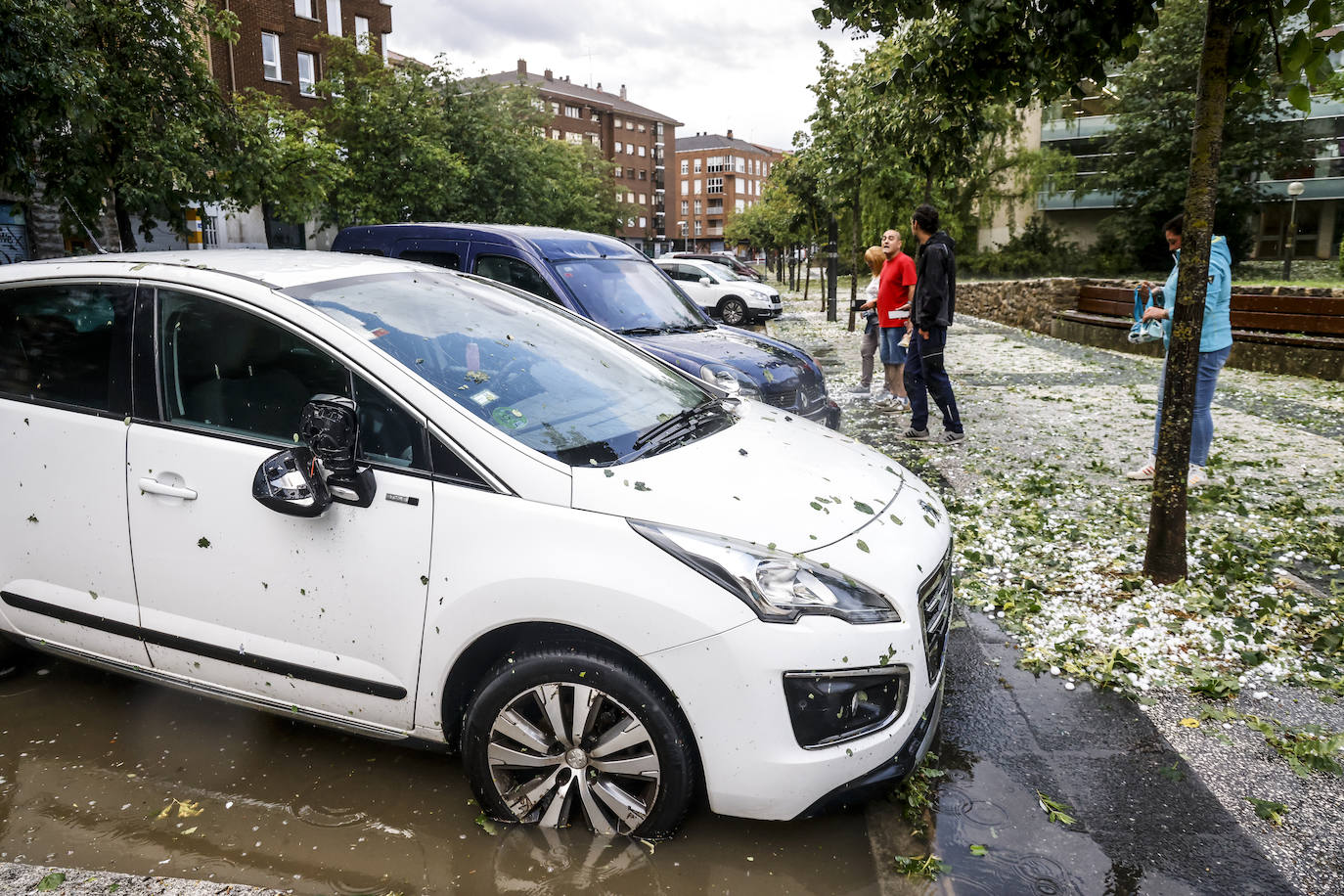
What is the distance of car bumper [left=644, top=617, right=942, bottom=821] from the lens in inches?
103

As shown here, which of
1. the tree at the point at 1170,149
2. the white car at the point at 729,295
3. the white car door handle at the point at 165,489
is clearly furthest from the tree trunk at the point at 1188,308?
the tree at the point at 1170,149

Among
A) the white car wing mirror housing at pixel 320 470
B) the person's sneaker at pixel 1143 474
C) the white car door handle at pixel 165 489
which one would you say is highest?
the white car wing mirror housing at pixel 320 470

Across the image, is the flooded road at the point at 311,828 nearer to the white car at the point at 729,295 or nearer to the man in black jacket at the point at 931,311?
the man in black jacket at the point at 931,311

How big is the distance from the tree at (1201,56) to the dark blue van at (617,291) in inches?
106

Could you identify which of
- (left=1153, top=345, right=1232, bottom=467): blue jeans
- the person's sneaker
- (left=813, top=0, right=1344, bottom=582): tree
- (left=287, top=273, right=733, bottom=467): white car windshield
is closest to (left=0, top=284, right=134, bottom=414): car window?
(left=287, top=273, right=733, bottom=467): white car windshield

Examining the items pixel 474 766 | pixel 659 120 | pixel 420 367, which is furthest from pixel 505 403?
pixel 659 120

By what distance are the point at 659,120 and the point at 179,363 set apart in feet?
381

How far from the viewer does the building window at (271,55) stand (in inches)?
1652

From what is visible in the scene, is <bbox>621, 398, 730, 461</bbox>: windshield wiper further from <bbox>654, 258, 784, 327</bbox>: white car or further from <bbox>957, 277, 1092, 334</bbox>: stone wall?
<bbox>654, 258, 784, 327</bbox>: white car

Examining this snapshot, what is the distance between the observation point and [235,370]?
3.27m

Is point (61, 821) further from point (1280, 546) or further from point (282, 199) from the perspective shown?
point (282, 199)

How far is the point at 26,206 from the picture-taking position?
1279 centimetres

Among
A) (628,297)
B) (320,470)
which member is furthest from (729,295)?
(320,470)

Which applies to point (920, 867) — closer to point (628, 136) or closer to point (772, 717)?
point (772, 717)
